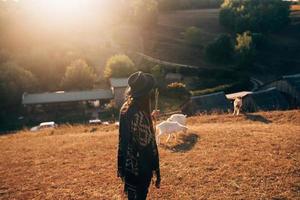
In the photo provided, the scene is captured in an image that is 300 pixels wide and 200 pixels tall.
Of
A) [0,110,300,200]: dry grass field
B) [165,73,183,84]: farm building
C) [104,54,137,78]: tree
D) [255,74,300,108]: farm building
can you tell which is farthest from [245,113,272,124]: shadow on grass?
[165,73,183,84]: farm building

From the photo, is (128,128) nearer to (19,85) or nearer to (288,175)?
(288,175)

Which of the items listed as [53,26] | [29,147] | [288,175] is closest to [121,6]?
[53,26]

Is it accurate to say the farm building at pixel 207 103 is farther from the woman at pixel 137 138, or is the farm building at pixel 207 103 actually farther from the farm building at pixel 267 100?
the woman at pixel 137 138

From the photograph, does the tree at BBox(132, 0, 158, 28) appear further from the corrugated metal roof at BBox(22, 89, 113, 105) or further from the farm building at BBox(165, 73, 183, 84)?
the corrugated metal roof at BBox(22, 89, 113, 105)

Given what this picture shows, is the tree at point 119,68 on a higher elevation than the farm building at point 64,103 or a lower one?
higher

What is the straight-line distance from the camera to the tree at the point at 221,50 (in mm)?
79062

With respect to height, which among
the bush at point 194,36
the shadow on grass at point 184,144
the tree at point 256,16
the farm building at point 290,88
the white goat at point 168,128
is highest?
the tree at point 256,16

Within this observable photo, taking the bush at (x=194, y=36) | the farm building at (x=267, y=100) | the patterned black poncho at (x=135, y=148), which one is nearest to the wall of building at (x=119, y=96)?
the farm building at (x=267, y=100)

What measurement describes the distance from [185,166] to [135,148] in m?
6.09

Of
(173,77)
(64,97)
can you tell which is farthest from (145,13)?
(64,97)

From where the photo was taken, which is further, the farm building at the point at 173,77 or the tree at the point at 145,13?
the tree at the point at 145,13

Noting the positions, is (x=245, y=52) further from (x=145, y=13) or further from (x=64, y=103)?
(x=64, y=103)

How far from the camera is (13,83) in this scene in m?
60.4

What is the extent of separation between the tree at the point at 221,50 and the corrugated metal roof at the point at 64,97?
2714cm
